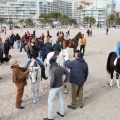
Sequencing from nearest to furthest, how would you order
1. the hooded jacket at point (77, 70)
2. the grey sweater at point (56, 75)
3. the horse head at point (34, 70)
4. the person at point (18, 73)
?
the grey sweater at point (56, 75)
the person at point (18, 73)
the hooded jacket at point (77, 70)
the horse head at point (34, 70)

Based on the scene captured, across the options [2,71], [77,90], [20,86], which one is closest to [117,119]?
[77,90]

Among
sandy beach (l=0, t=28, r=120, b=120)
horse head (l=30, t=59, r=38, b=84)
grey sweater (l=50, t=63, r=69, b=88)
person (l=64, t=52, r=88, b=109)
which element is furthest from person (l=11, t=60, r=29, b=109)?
person (l=64, t=52, r=88, b=109)

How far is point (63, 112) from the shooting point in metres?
6.63

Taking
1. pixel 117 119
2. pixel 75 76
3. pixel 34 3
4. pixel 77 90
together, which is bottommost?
pixel 117 119

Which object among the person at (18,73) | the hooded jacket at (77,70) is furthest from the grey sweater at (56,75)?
the person at (18,73)

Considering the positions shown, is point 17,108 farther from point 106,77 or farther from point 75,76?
point 106,77

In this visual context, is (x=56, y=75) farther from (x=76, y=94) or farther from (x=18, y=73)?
(x=76, y=94)

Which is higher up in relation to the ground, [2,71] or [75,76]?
[75,76]

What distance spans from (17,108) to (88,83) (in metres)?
3.82

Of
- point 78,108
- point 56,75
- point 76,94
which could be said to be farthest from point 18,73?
point 78,108

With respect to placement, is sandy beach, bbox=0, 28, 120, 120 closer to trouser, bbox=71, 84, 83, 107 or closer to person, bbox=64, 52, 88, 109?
trouser, bbox=71, 84, 83, 107

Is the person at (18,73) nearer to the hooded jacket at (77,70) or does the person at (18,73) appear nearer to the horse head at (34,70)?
the horse head at (34,70)

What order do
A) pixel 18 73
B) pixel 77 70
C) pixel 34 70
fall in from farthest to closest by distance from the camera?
pixel 34 70 → pixel 77 70 → pixel 18 73

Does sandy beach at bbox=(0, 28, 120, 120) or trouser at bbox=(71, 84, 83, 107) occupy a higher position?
trouser at bbox=(71, 84, 83, 107)
